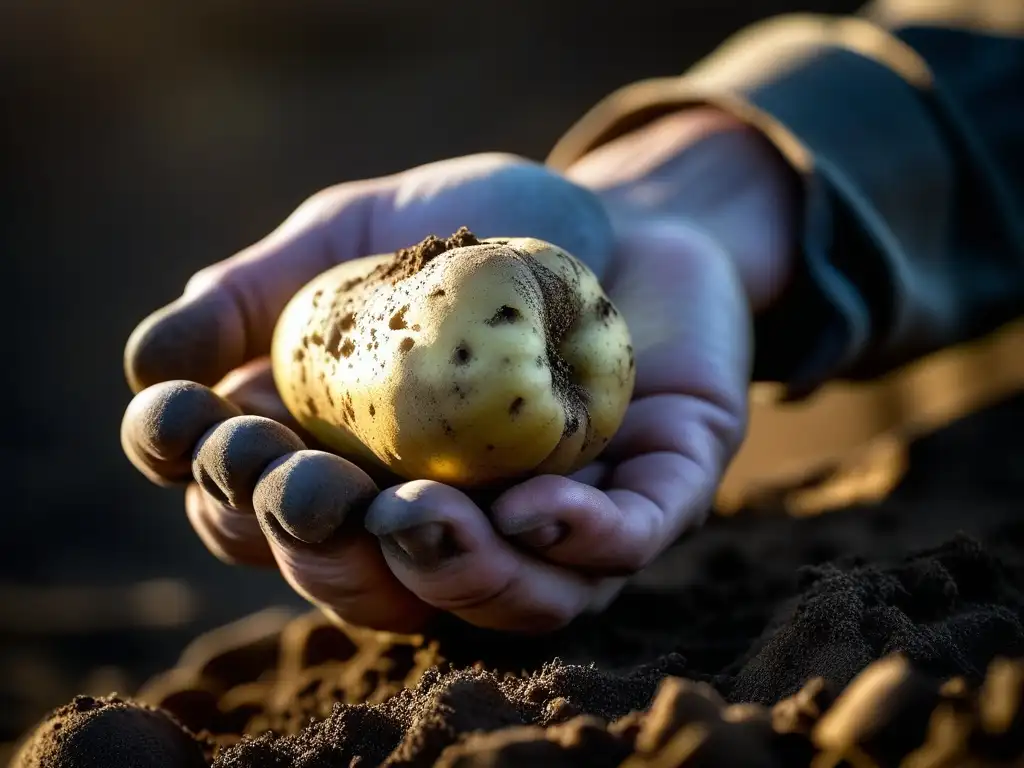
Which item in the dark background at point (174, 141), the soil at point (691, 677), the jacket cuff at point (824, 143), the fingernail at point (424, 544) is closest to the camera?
the soil at point (691, 677)

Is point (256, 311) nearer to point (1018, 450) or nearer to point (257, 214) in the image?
point (1018, 450)

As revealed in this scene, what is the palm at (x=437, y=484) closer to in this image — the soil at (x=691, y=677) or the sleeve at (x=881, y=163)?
the soil at (x=691, y=677)

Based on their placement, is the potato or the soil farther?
the potato

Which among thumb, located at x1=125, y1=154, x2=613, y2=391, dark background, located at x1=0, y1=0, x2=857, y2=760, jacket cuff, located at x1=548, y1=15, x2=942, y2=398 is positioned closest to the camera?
thumb, located at x1=125, y1=154, x2=613, y2=391

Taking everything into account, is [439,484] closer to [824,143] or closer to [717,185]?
[717,185]

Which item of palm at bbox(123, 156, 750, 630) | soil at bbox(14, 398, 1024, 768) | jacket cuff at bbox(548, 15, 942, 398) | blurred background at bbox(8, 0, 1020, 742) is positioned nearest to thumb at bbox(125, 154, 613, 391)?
palm at bbox(123, 156, 750, 630)

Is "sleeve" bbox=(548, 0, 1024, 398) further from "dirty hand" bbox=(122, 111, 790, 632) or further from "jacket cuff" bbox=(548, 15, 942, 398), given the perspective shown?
"dirty hand" bbox=(122, 111, 790, 632)

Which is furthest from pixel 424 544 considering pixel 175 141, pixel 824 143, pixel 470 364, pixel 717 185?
pixel 175 141

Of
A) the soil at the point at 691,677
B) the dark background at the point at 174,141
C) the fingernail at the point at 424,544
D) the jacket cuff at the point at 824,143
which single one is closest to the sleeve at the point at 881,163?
the jacket cuff at the point at 824,143
